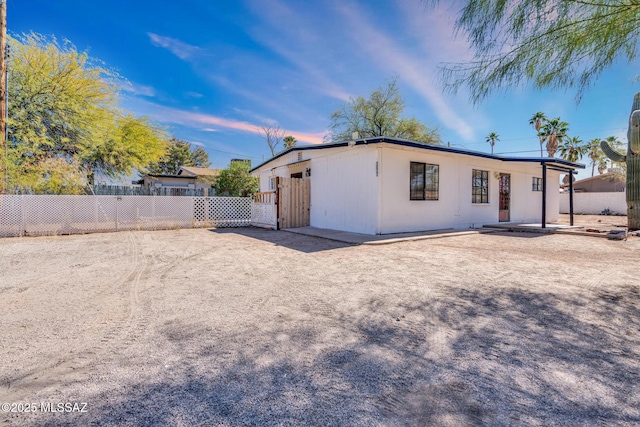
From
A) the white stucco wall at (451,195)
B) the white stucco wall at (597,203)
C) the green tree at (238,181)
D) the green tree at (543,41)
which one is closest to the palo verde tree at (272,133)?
the green tree at (238,181)

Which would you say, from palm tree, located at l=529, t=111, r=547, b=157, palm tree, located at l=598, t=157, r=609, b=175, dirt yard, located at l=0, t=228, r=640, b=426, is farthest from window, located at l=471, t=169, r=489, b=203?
palm tree, located at l=598, t=157, r=609, b=175

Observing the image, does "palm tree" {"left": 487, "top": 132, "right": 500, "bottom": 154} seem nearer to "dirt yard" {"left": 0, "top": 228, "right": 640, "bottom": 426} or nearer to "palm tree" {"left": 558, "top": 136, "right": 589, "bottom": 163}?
"palm tree" {"left": 558, "top": 136, "right": 589, "bottom": 163}

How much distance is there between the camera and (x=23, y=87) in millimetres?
11438

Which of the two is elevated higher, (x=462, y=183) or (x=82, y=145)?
(x=82, y=145)

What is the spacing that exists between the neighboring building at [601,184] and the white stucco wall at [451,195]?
17259mm

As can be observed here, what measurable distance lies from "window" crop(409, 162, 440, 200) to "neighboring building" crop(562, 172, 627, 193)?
76.7ft

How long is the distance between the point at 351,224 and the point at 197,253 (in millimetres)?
5025

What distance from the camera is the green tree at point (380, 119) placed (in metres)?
23.4

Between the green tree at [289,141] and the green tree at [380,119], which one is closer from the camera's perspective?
the green tree at [380,119]

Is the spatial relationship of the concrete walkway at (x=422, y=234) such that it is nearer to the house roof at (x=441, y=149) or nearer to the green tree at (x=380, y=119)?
the house roof at (x=441, y=149)

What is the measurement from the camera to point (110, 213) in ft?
35.1

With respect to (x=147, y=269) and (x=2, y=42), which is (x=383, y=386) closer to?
(x=147, y=269)

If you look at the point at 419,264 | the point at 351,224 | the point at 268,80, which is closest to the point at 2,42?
the point at 268,80

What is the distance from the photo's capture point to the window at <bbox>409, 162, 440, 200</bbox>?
9750 mm
